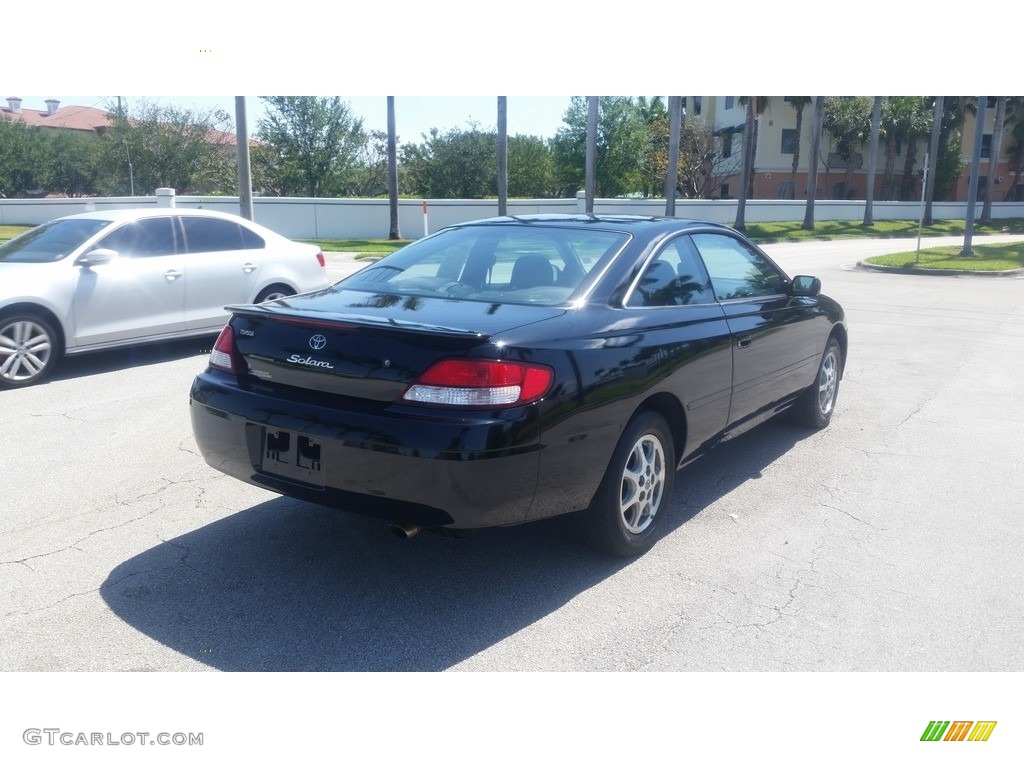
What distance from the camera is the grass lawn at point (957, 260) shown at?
2243 centimetres

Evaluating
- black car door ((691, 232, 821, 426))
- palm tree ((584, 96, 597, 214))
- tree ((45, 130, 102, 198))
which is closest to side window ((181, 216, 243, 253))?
black car door ((691, 232, 821, 426))

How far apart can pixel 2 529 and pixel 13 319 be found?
3818 millimetres

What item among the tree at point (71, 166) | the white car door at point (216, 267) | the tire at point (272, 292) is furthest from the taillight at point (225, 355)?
the tree at point (71, 166)

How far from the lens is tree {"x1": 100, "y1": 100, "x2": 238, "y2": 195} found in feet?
151

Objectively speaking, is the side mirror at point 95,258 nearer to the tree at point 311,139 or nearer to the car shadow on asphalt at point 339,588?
the car shadow on asphalt at point 339,588

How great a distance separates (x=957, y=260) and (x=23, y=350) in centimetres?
2347

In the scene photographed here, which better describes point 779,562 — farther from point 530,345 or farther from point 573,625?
point 530,345

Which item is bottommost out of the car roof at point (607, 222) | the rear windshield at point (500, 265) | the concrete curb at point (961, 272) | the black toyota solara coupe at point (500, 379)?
the concrete curb at point (961, 272)

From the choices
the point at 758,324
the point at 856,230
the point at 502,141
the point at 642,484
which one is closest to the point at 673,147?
the point at 502,141

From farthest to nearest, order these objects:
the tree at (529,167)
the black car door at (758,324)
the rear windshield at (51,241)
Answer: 1. the tree at (529,167)
2. the rear windshield at (51,241)
3. the black car door at (758,324)

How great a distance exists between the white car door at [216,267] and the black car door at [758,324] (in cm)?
566

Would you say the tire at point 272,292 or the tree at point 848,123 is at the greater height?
the tree at point 848,123

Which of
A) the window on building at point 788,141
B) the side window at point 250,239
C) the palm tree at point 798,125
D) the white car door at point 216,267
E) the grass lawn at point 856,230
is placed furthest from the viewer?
the window on building at point 788,141
